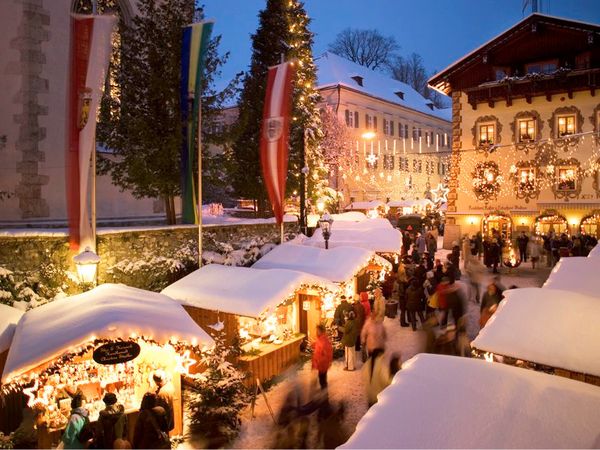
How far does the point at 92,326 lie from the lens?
7.52 meters

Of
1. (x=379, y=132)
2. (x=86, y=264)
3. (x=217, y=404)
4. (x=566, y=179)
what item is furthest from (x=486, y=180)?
(x=217, y=404)

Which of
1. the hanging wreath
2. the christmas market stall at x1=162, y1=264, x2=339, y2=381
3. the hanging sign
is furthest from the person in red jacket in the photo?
the hanging wreath

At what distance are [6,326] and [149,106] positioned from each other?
8682mm

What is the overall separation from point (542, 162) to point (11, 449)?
26.9m

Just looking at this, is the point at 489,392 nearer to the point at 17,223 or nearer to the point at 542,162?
the point at 17,223

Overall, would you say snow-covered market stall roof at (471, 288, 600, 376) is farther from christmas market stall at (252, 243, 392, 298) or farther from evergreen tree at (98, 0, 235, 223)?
evergreen tree at (98, 0, 235, 223)

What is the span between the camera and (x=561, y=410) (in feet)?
14.1

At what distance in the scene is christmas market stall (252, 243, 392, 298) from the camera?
13648 mm

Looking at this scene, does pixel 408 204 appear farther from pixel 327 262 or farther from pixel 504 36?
pixel 327 262

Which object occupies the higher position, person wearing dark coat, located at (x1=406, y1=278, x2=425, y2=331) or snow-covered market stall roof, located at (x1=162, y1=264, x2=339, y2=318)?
snow-covered market stall roof, located at (x1=162, y1=264, x2=339, y2=318)

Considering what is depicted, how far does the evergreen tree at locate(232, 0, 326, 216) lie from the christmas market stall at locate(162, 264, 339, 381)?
12.3 m

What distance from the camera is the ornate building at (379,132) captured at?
138 feet

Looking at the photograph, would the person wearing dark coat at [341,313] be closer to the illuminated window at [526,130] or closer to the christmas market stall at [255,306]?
the christmas market stall at [255,306]

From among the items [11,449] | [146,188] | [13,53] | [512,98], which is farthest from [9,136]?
[512,98]
